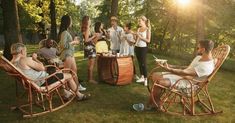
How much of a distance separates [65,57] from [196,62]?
10.6 feet

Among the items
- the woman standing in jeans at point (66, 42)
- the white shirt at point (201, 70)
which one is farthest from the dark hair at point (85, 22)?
the white shirt at point (201, 70)

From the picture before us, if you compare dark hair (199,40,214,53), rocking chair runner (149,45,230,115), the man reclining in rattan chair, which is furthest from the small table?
dark hair (199,40,214,53)

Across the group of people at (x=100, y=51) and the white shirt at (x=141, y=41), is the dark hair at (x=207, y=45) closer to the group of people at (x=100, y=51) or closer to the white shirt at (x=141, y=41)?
the group of people at (x=100, y=51)

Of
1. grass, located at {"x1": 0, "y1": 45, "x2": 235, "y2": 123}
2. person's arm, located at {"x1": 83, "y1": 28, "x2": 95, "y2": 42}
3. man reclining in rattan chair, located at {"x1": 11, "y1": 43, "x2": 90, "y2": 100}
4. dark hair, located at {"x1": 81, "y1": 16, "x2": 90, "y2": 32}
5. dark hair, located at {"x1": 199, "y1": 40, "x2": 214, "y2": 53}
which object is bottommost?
grass, located at {"x1": 0, "y1": 45, "x2": 235, "y2": 123}

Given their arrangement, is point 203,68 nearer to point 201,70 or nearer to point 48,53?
point 201,70

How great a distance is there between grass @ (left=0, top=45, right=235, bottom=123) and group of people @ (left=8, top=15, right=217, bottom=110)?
1.13ft

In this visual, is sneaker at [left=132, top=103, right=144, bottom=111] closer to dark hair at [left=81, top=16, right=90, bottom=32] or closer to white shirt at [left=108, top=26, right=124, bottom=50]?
dark hair at [left=81, top=16, right=90, bottom=32]

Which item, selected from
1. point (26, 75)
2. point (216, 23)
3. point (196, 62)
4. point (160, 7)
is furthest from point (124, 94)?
point (160, 7)

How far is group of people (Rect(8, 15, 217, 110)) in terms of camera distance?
6.58 metres

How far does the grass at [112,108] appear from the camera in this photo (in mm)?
6449

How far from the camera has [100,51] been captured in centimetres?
945

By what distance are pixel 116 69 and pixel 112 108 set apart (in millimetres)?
2582

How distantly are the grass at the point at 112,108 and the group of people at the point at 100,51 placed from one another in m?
0.34

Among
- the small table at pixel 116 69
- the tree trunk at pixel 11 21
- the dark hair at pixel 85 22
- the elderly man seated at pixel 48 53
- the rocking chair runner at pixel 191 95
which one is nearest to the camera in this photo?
the rocking chair runner at pixel 191 95
